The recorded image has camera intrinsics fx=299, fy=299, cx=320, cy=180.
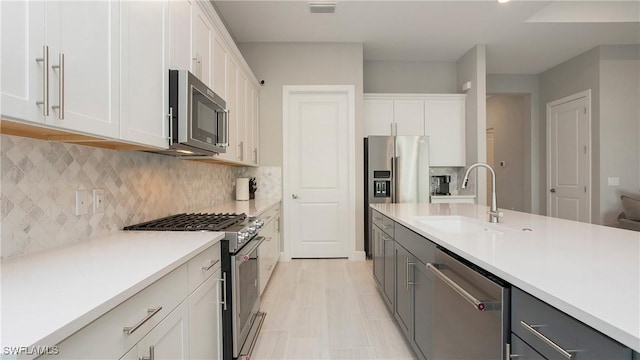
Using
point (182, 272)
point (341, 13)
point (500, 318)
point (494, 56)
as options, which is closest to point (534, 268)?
point (500, 318)

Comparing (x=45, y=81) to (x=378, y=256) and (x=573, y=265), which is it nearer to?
(x=573, y=265)

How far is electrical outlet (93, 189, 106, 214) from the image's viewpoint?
1.46m

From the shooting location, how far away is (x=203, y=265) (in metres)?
1.36

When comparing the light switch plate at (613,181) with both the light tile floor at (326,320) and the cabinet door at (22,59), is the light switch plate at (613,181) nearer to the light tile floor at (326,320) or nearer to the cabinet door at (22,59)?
the light tile floor at (326,320)

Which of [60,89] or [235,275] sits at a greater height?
[60,89]

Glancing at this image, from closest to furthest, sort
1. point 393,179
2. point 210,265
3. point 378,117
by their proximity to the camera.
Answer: point 210,265
point 393,179
point 378,117

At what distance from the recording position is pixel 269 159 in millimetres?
4180

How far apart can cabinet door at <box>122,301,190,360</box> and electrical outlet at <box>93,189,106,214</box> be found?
0.72m

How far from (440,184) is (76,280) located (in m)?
4.68

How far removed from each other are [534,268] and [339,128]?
11.4 feet

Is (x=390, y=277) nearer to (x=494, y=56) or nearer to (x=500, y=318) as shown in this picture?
(x=500, y=318)

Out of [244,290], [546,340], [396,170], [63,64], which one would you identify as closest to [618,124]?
[396,170]

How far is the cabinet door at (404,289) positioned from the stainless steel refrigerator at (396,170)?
1.99 meters

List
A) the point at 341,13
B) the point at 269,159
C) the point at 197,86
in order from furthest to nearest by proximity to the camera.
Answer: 1. the point at 269,159
2. the point at 341,13
3. the point at 197,86
